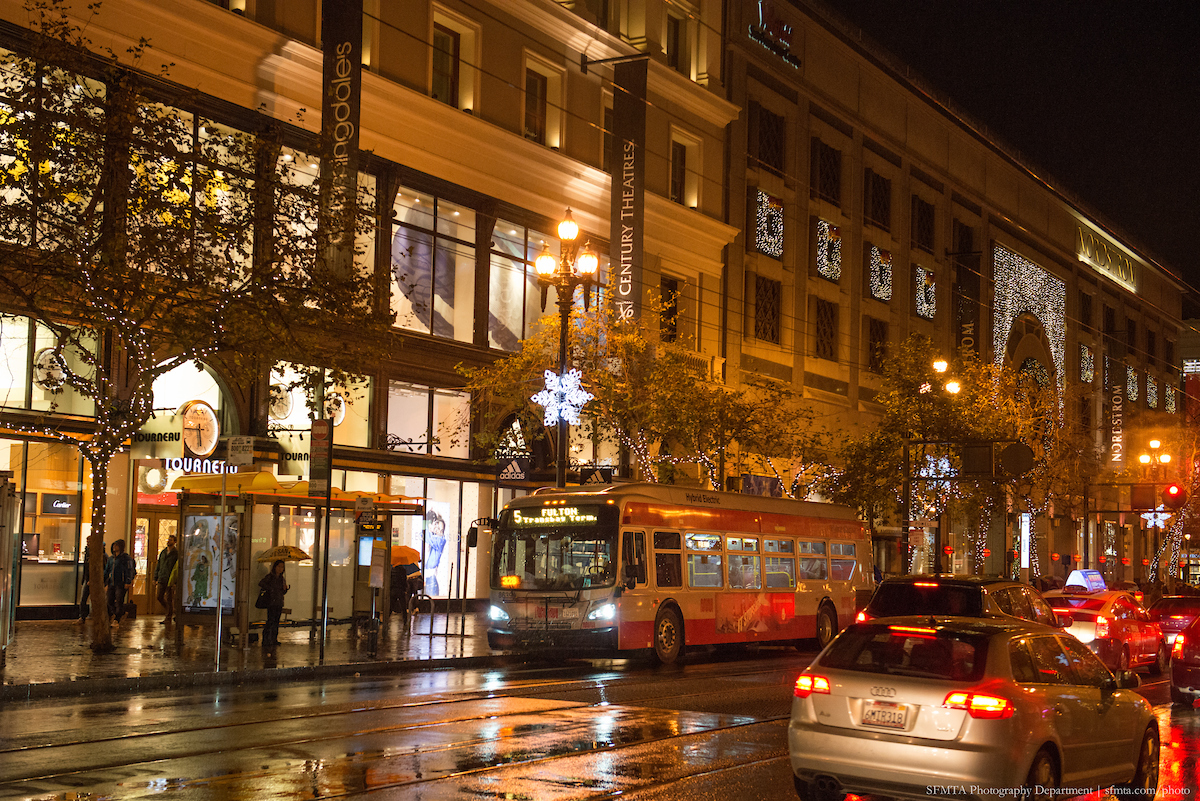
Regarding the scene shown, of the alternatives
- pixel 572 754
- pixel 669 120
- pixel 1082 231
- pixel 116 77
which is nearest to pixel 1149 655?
pixel 572 754

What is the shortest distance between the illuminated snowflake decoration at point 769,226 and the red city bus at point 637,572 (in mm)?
22172

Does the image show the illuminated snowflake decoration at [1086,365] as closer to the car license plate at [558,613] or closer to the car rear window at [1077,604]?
the car rear window at [1077,604]

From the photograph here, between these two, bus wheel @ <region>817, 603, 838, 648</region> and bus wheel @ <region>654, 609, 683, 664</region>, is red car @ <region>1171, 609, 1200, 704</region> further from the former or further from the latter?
bus wheel @ <region>817, 603, 838, 648</region>

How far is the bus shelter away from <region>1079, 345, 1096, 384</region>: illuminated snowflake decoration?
60.9 meters

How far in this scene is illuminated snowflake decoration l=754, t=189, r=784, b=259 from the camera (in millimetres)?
48750

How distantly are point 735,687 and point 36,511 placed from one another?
615 inches

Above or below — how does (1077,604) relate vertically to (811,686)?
below

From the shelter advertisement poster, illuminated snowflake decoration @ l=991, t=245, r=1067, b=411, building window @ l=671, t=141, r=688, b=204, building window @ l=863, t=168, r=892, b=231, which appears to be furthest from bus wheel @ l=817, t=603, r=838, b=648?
illuminated snowflake decoration @ l=991, t=245, r=1067, b=411

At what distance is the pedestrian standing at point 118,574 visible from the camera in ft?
86.8

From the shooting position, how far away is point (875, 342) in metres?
56.1

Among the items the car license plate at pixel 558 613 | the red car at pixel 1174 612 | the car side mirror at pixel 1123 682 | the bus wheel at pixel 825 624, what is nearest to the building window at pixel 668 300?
the bus wheel at pixel 825 624

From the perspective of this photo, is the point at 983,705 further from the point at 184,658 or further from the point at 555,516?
the point at 555,516

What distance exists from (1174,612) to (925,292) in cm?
3306

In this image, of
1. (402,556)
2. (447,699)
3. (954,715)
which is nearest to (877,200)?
(402,556)
